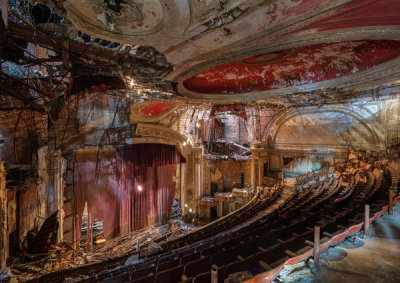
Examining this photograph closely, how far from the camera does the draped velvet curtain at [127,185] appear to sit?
9375mm

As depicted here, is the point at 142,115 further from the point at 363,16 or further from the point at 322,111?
the point at 322,111

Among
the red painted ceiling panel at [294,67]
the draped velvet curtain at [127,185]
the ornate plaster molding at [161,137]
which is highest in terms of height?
the red painted ceiling panel at [294,67]

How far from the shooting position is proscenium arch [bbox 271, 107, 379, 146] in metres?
10.6

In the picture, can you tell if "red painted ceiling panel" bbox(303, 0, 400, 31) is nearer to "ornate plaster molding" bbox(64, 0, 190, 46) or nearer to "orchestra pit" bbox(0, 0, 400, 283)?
"orchestra pit" bbox(0, 0, 400, 283)

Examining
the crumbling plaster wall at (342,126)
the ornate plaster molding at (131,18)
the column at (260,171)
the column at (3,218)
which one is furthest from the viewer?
the column at (260,171)

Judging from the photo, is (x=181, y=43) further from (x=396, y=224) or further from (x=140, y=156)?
(x=140, y=156)

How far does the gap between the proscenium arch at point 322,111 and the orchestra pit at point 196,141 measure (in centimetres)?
7

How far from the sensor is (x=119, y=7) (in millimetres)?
2434

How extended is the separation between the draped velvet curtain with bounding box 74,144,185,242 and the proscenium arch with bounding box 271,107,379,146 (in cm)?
697

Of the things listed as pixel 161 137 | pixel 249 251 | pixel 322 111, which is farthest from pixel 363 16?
Answer: pixel 322 111

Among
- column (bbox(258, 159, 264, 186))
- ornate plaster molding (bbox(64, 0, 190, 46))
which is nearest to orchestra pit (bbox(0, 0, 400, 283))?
ornate plaster molding (bbox(64, 0, 190, 46))

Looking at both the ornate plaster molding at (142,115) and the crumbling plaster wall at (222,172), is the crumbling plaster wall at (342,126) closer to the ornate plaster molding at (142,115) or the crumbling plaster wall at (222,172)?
the crumbling plaster wall at (222,172)

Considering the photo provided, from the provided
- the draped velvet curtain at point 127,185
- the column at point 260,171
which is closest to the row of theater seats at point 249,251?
the draped velvet curtain at point 127,185

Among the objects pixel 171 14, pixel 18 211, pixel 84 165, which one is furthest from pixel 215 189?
A: pixel 171 14
